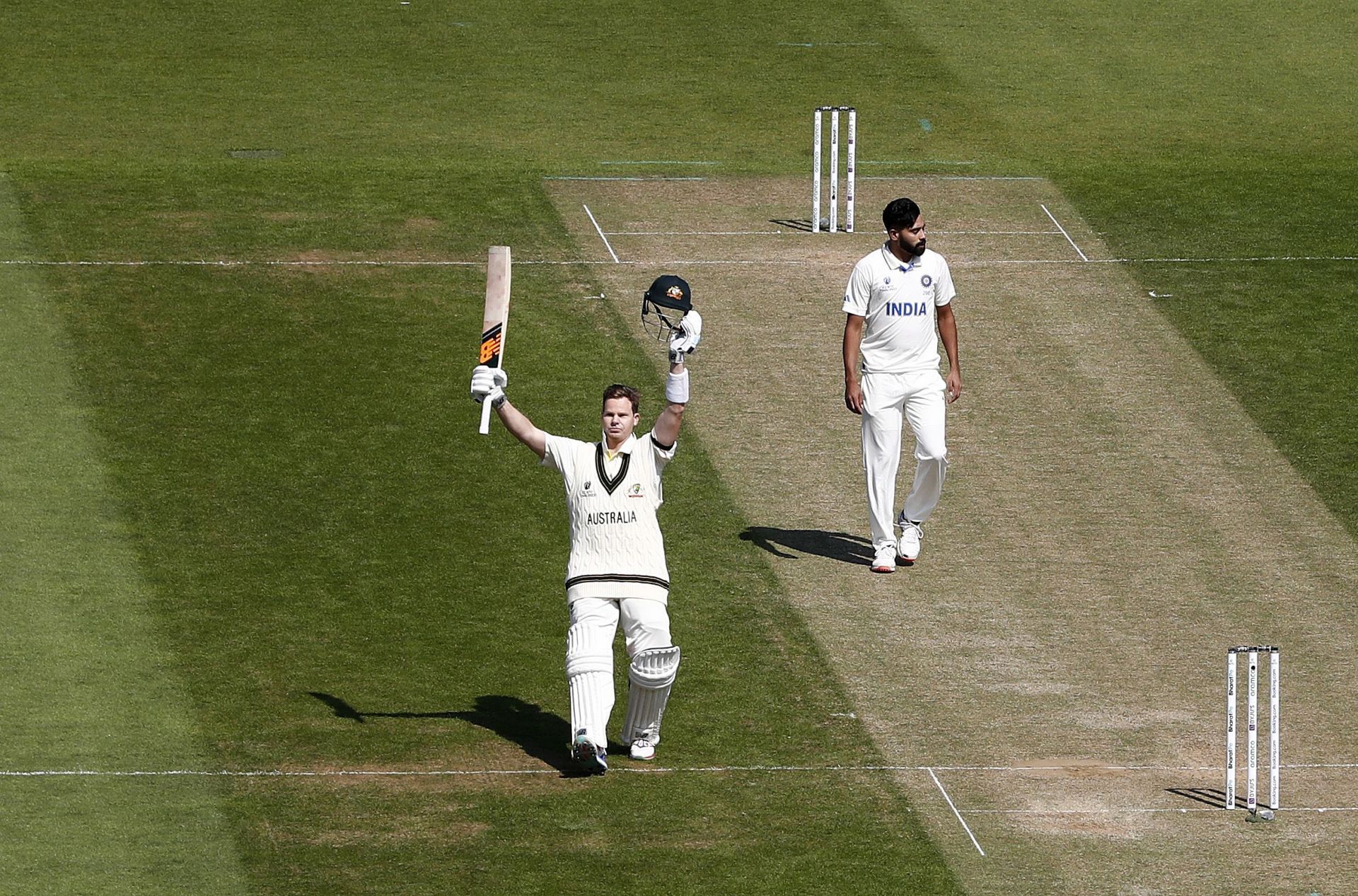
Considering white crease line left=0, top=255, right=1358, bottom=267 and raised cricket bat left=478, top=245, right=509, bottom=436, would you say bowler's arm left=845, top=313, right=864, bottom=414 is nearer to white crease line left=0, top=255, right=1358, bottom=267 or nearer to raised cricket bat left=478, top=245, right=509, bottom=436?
raised cricket bat left=478, top=245, right=509, bottom=436

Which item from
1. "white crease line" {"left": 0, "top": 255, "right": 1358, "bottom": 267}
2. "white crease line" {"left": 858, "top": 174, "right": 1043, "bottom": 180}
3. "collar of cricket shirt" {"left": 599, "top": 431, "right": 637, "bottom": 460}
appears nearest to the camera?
"collar of cricket shirt" {"left": 599, "top": 431, "right": 637, "bottom": 460}

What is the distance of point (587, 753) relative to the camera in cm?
1280

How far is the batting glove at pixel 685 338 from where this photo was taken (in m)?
12.8

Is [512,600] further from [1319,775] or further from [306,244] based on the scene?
[306,244]

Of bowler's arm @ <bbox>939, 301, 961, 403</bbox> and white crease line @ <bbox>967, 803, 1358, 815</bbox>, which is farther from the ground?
bowler's arm @ <bbox>939, 301, 961, 403</bbox>

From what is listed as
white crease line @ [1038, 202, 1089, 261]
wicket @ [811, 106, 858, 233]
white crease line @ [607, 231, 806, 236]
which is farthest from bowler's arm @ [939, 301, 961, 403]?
white crease line @ [607, 231, 806, 236]

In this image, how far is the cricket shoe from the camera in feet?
41.9

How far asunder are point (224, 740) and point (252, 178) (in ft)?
39.6

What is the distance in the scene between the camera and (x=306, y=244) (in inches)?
894

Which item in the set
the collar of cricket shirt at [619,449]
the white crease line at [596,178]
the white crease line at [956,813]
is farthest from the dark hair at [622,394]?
the white crease line at [596,178]

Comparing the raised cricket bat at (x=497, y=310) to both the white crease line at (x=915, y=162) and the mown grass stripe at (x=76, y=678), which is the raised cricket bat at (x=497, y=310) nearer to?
the mown grass stripe at (x=76, y=678)

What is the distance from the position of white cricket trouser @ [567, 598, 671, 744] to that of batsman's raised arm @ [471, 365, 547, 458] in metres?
0.93

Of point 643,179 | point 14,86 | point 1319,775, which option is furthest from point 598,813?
point 14,86

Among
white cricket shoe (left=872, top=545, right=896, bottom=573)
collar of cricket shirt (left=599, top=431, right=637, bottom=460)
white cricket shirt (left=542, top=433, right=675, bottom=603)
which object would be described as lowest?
white cricket shoe (left=872, top=545, right=896, bottom=573)
